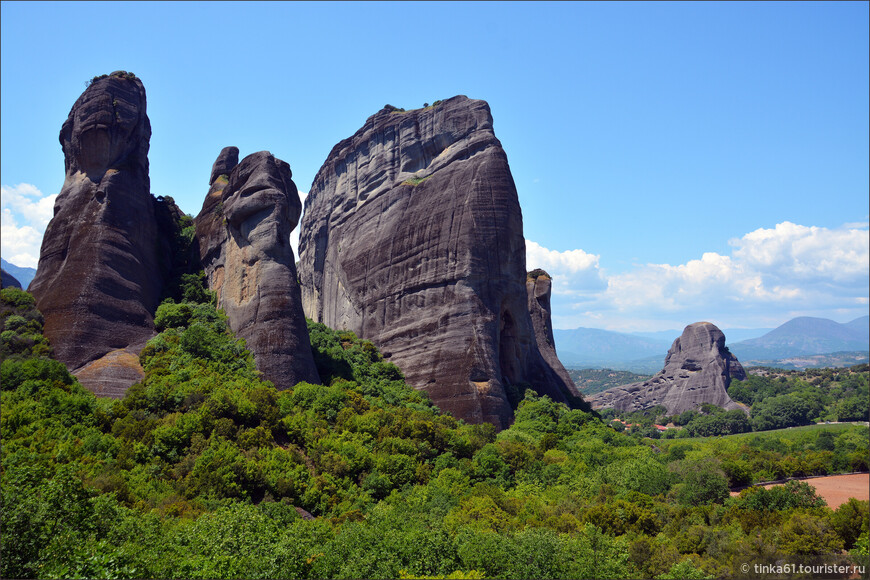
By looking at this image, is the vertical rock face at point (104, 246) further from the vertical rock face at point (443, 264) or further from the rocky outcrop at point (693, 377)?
the rocky outcrop at point (693, 377)

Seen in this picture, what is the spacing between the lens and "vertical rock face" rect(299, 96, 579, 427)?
48781 millimetres

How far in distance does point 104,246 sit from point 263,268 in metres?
10.9

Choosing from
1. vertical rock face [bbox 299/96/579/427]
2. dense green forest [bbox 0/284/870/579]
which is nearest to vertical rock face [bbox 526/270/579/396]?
vertical rock face [bbox 299/96/579/427]

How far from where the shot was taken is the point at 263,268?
142 ft

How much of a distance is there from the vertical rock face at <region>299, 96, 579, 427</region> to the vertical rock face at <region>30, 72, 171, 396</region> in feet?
63.8

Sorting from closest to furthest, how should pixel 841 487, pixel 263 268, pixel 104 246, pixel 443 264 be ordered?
pixel 841 487, pixel 104 246, pixel 263 268, pixel 443 264

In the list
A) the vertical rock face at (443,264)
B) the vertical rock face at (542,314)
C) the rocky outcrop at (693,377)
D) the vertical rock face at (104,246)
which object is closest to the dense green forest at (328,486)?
the vertical rock face at (104,246)

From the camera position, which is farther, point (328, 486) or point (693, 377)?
point (693, 377)

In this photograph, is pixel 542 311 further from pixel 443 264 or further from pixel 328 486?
pixel 328 486

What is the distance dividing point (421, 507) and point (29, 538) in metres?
16.5

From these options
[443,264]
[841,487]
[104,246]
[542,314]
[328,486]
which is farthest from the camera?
[542,314]

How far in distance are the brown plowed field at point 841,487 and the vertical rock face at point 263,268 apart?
28.4m

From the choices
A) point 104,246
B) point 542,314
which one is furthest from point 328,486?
point 542,314

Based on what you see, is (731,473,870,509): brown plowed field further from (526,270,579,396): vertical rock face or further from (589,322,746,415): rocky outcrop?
(589,322,746,415): rocky outcrop
